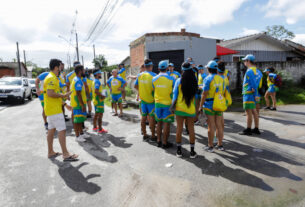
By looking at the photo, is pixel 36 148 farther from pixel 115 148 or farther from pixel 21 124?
pixel 21 124

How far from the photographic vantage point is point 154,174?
3.66 m

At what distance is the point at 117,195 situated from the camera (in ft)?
10.1

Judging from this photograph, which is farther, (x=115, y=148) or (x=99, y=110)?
(x=99, y=110)

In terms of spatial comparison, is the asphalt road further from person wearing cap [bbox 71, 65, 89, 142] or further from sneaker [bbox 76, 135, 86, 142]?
person wearing cap [bbox 71, 65, 89, 142]

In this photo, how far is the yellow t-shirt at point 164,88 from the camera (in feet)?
15.2

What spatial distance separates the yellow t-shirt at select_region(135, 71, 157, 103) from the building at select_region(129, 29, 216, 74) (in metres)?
6.47

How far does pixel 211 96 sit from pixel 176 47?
758cm

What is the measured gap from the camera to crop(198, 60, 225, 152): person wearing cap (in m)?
4.27

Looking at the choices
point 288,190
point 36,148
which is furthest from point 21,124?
point 288,190

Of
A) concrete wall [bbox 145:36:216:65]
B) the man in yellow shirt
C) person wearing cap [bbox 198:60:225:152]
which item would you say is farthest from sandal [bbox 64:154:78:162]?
concrete wall [bbox 145:36:216:65]

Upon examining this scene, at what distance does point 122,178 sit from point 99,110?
2902 millimetres

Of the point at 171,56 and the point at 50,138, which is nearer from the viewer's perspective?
the point at 50,138

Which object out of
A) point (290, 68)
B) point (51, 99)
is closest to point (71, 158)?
point (51, 99)

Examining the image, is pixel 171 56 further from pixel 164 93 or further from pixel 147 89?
pixel 164 93
